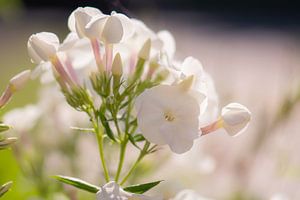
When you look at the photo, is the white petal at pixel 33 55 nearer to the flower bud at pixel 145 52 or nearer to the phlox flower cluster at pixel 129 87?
the phlox flower cluster at pixel 129 87

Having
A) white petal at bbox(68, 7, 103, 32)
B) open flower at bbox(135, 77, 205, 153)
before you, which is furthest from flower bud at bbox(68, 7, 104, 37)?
open flower at bbox(135, 77, 205, 153)

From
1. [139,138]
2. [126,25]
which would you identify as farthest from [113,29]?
[139,138]

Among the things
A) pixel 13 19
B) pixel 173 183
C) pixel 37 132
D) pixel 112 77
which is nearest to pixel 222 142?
pixel 37 132

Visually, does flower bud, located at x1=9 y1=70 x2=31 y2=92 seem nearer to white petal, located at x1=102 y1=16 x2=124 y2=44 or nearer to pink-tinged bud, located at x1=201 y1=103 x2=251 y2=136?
white petal, located at x1=102 y1=16 x2=124 y2=44

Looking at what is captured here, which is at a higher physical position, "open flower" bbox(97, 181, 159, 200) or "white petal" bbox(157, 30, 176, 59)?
"white petal" bbox(157, 30, 176, 59)

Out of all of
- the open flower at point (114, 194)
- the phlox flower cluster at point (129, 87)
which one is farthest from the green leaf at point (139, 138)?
the open flower at point (114, 194)
